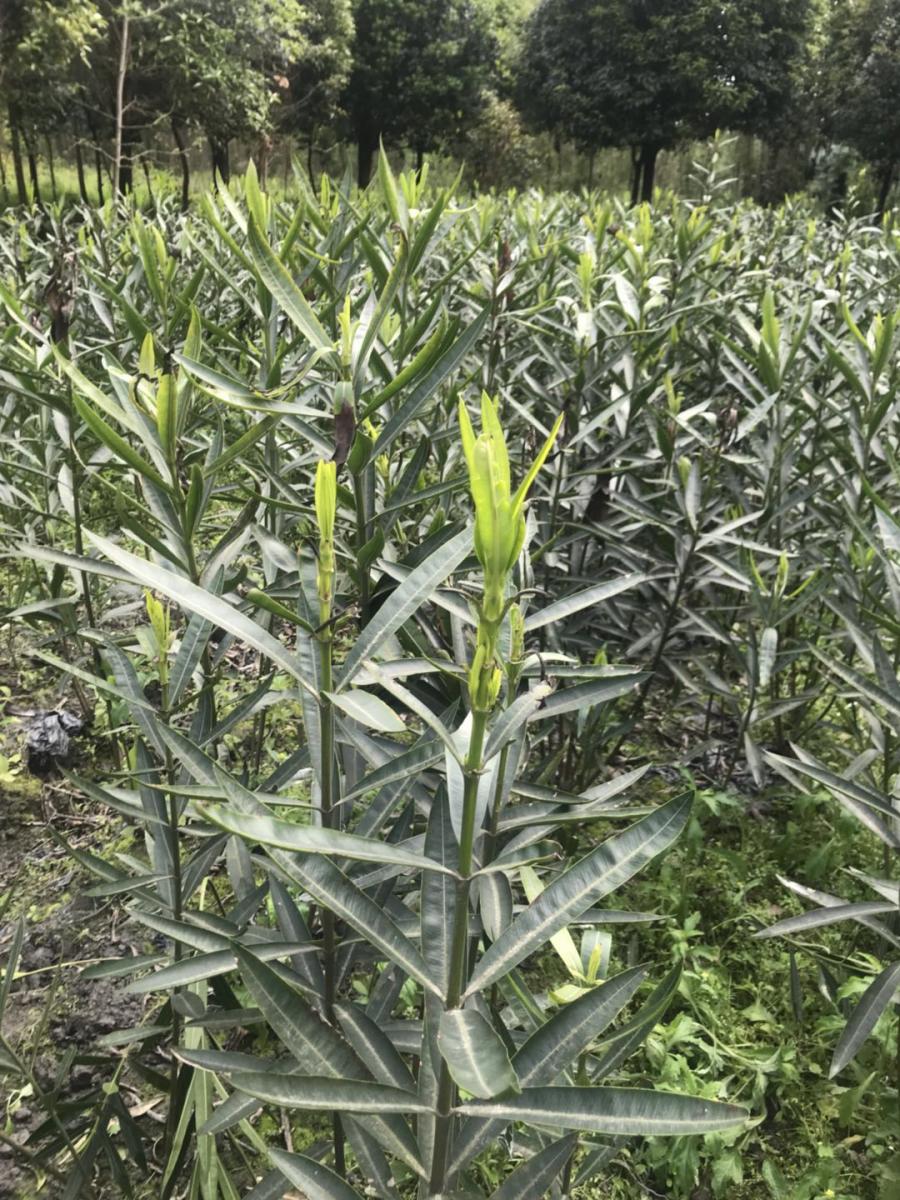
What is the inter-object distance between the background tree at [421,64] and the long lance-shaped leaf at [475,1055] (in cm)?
2729

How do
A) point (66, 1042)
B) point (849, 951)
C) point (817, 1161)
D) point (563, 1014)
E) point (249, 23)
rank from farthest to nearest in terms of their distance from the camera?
1. point (249, 23)
2. point (849, 951)
3. point (66, 1042)
4. point (817, 1161)
5. point (563, 1014)

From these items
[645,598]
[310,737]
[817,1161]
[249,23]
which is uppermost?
[249,23]

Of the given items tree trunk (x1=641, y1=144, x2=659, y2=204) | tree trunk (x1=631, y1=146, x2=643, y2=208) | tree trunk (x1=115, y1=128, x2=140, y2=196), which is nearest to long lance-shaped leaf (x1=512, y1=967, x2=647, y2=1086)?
tree trunk (x1=115, y1=128, x2=140, y2=196)

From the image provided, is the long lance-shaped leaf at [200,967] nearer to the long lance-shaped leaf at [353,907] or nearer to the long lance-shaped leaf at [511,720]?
the long lance-shaped leaf at [353,907]

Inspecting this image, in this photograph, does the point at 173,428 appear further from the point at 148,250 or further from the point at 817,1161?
the point at 817,1161

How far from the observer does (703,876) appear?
7.54 ft

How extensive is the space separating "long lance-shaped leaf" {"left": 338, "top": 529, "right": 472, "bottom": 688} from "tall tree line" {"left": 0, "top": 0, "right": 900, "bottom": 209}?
615 inches

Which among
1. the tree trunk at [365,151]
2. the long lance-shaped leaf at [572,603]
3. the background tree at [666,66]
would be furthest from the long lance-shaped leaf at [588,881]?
the tree trunk at [365,151]

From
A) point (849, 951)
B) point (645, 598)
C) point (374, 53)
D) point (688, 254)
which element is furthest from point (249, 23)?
point (849, 951)

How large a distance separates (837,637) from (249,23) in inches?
719

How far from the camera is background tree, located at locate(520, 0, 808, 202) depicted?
20.3 m

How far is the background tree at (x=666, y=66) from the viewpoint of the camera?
2033 centimetres

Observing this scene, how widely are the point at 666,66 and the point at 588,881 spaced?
81.0 feet

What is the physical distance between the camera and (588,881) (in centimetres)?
80
